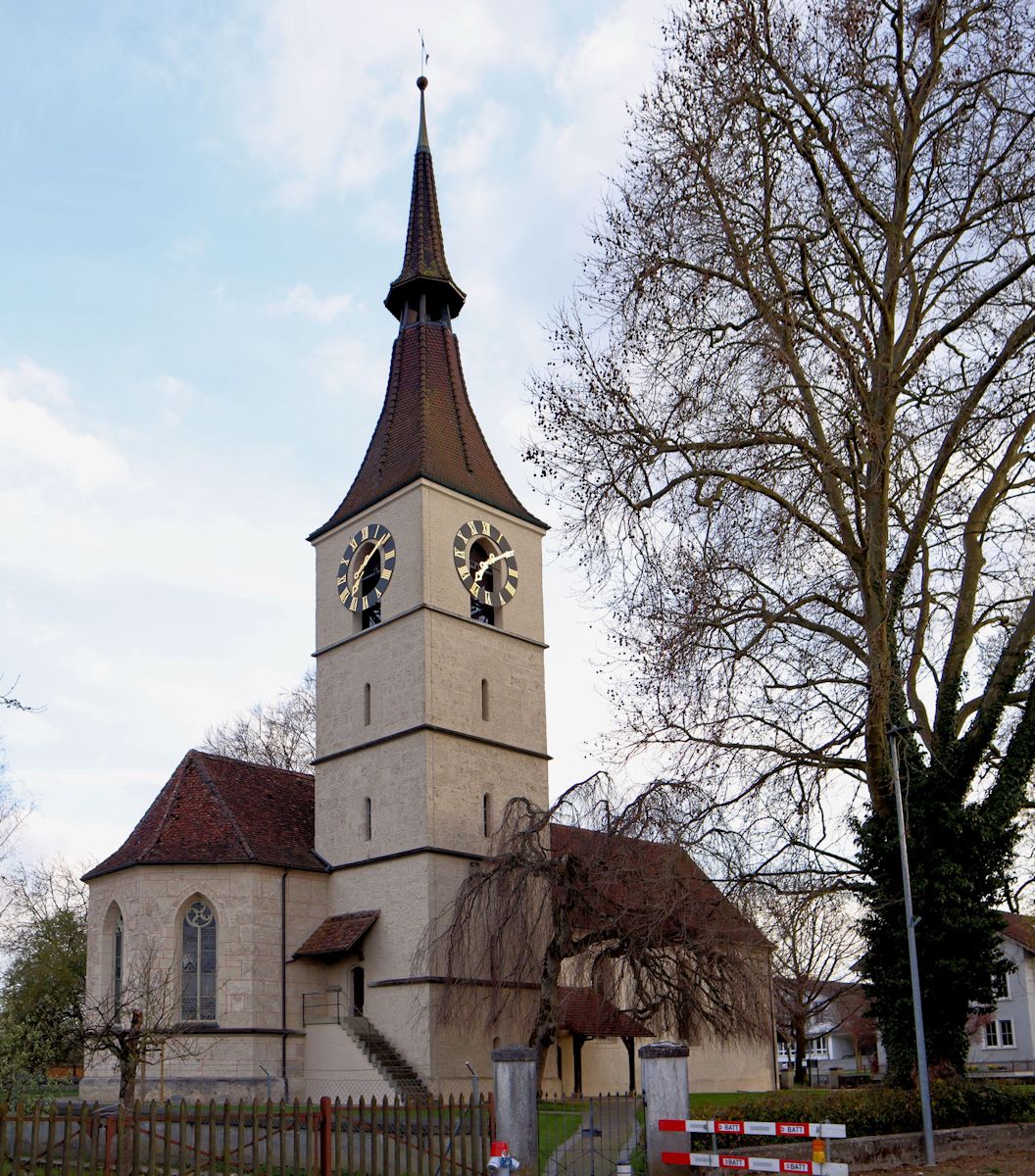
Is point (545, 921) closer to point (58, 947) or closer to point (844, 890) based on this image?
point (844, 890)

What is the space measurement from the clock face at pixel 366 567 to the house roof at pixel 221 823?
18.2 ft

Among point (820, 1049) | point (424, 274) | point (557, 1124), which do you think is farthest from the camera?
point (820, 1049)

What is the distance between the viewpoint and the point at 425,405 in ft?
119

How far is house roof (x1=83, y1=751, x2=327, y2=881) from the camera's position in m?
30.9

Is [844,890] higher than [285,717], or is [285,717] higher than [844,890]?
[285,717]

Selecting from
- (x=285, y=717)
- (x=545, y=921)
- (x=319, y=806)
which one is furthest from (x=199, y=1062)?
(x=285, y=717)

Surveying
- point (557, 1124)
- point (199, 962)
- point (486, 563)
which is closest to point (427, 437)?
point (486, 563)

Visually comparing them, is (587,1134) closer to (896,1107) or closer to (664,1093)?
(664,1093)

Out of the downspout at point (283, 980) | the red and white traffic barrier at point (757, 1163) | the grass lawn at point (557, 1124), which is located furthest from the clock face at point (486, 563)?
the red and white traffic barrier at point (757, 1163)

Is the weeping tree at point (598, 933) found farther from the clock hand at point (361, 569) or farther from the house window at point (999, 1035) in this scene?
the house window at point (999, 1035)

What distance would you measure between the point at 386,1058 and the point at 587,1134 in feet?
46.1

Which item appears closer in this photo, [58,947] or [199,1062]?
[199,1062]

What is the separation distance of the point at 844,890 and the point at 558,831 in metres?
8.54

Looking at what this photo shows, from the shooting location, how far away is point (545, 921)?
26781 mm
